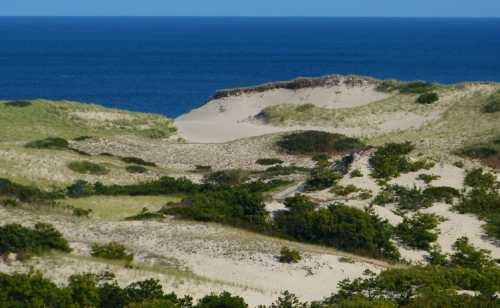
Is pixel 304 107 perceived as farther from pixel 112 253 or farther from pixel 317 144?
pixel 112 253

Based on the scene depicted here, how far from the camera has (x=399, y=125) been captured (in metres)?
62.2

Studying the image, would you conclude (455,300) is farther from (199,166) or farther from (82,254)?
(199,166)

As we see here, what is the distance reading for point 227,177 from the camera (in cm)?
4375

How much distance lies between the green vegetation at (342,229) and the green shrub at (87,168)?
1714cm

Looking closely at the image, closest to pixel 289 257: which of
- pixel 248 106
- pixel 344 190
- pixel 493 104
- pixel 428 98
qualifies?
pixel 344 190

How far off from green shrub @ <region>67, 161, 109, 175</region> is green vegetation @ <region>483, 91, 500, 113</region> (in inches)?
1182

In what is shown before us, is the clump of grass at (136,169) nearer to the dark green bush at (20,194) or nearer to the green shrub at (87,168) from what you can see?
the green shrub at (87,168)

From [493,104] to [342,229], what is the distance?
117ft

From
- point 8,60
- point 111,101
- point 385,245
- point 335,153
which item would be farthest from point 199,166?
point 8,60

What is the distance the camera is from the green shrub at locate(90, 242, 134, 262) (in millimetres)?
23719

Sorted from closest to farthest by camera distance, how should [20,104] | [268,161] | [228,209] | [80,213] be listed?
1. [228,209]
2. [80,213]
3. [268,161]
4. [20,104]

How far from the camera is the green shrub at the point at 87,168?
4334 cm

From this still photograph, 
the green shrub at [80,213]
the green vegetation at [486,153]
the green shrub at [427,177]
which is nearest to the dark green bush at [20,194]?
the green shrub at [80,213]

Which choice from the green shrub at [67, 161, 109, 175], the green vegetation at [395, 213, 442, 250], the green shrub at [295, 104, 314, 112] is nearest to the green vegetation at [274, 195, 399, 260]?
the green vegetation at [395, 213, 442, 250]
